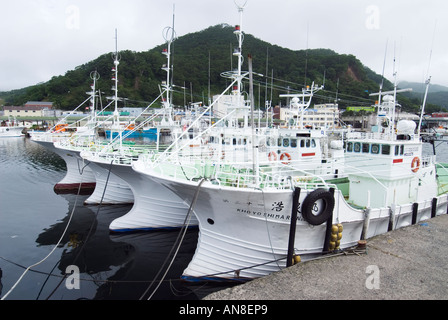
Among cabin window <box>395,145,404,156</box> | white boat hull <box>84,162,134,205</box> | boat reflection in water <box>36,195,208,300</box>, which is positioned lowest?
boat reflection in water <box>36,195,208,300</box>

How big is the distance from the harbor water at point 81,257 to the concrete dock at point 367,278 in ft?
10.2

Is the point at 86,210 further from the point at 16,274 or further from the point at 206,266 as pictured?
the point at 206,266

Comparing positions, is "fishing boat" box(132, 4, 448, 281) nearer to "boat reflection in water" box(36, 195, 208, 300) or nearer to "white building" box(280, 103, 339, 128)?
"boat reflection in water" box(36, 195, 208, 300)

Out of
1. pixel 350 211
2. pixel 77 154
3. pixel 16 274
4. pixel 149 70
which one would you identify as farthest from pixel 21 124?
pixel 350 211

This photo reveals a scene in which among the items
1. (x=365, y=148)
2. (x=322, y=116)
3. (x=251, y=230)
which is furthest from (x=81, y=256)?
(x=322, y=116)

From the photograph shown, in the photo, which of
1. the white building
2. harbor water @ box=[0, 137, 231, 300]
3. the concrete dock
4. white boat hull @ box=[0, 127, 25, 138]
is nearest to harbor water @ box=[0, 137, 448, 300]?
harbor water @ box=[0, 137, 231, 300]

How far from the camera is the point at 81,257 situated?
12555 mm

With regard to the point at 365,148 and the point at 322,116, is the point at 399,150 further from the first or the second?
the point at 322,116

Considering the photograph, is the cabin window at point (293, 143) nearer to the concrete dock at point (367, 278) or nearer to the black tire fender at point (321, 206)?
the black tire fender at point (321, 206)

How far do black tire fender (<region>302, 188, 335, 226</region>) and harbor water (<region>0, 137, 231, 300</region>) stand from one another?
13.2ft

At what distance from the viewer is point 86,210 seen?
18891 mm

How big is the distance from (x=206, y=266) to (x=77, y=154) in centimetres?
1398

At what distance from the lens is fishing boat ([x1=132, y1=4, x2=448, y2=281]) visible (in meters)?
8.66

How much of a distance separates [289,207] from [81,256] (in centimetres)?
945
